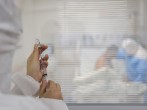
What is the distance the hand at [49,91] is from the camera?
682 millimetres

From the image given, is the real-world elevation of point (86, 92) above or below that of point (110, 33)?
below

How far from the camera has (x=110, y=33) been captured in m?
1.50

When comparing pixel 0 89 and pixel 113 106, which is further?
pixel 113 106

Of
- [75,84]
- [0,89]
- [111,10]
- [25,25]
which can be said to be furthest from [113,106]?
[0,89]

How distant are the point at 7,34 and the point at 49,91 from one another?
252 mm

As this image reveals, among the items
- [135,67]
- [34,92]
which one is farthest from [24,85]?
[135,67]

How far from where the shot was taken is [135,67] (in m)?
1.48

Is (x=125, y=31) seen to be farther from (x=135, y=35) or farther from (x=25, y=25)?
(x=25, y=25)

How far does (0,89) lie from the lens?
57 cm

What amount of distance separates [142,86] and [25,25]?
90 centimetres

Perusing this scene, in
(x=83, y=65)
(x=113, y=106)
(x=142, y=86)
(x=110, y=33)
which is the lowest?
(x=113, y=106)

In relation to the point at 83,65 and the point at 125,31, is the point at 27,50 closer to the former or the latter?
the point at 83,65

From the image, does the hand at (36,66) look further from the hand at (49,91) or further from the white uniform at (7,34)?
the white uniform at (7,34)

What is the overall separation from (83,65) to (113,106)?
34cm
